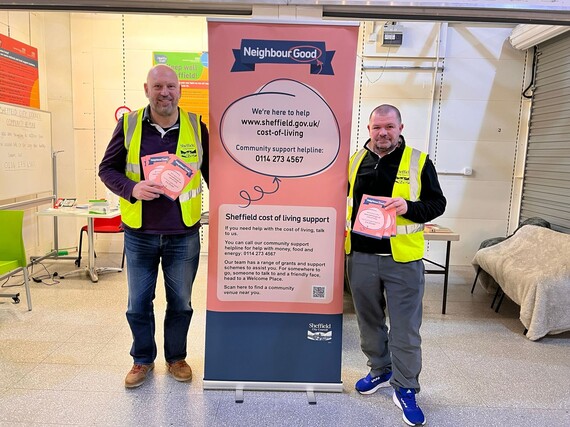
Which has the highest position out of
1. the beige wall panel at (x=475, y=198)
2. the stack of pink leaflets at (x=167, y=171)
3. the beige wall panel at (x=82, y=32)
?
the beige wall panel at (x=82, y=32)

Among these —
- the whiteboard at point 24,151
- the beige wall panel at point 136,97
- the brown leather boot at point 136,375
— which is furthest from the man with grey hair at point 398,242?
the beige wall panel at point 136,97

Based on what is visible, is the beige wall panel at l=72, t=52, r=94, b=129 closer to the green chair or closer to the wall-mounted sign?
the wall-mounted sign

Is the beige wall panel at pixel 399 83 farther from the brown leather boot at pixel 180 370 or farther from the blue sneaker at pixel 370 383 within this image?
the brown leather boot at pixel 180 370

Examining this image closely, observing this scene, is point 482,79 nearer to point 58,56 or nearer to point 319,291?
point 319,291

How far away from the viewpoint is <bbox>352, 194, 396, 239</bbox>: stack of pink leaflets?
2.21 meters

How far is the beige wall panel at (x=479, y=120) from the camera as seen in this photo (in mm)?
5371

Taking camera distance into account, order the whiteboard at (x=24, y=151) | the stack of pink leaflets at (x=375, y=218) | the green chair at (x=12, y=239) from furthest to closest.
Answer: the whiteboard at (x=24, y=151) < the green chair at (x=12, y=239) < the stack of pink leaflets at (x=375, y=218)

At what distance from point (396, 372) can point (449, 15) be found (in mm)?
1929

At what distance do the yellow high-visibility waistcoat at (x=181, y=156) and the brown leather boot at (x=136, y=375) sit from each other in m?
0.87

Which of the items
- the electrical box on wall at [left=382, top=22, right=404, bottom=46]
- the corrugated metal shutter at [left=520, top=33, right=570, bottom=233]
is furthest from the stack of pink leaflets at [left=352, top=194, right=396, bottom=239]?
the electrical box on wall at [left=382, top=22, right=404, bottom=46]

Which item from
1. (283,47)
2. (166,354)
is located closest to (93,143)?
(166,354)

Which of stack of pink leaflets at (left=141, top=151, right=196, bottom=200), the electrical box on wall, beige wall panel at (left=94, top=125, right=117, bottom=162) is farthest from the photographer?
beige wall panel at (left=94, top=125, right=117, bottom=162)

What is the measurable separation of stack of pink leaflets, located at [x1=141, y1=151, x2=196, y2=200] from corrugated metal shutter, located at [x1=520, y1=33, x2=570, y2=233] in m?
4.03

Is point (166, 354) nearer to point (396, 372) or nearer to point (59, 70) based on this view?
point (396, 372)
